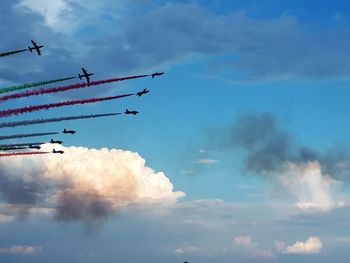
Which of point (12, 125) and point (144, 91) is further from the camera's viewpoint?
point (144, 91)

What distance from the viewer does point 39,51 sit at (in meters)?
173

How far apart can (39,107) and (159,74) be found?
4910 centimetres

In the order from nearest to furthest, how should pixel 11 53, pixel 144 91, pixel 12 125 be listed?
1. pixel 11 53
2. pixel 12 125
3. pixel 144 91

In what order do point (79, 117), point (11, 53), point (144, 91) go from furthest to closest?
1. point (144, 91)
2. point (79, 117)
3. point (11, 53)

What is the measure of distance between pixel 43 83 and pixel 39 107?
6941 millimetres

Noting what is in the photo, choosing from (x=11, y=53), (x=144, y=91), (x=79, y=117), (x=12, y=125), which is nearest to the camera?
(x=11, y=53)

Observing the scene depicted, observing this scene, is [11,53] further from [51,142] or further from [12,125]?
[51,142]

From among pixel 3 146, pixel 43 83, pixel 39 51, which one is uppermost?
pixel 39 51

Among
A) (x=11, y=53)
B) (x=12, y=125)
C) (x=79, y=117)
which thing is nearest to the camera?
(x=11, y=53)

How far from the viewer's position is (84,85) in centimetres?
14775

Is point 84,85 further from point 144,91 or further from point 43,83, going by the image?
point 144,91

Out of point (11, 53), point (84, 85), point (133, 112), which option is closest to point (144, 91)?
point (133, 112)

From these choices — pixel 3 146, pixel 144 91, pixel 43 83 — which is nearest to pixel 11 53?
pixel 43 83

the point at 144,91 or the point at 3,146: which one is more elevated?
the point at 144,91
